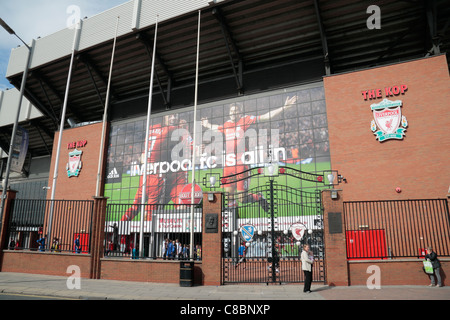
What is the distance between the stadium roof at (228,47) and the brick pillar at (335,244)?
1568cm

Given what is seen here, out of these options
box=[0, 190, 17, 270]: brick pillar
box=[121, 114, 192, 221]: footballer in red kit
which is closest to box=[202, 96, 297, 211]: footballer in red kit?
box=[121, 114, 192, 221]: footballer in red kit

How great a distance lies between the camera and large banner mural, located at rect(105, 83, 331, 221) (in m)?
24.4

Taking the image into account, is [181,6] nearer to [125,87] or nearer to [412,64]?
[125,87]

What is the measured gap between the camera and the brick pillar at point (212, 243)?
1259 centimetres

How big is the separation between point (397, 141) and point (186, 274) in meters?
16.7

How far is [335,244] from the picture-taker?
12.1 m

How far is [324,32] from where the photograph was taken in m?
23.8

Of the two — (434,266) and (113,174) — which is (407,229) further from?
(113,174)

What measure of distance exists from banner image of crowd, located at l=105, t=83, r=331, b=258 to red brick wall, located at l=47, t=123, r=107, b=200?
4.66ft

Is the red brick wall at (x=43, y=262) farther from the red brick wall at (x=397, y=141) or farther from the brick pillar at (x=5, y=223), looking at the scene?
the red brick wall at (x=397, y=141)

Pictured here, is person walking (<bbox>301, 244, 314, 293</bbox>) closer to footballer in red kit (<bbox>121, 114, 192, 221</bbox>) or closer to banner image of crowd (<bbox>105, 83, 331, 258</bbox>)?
banner image of crowd (<bbox>105, 83, 331, 258</bbox>)

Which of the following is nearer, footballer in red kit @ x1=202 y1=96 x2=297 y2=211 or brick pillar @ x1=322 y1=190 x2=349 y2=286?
brick pillar @ x1=322 y1=190 x2=349 y2=286

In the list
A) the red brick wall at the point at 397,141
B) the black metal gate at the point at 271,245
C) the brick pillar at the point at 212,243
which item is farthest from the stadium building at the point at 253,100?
the brick pillar at the point at 212,243
